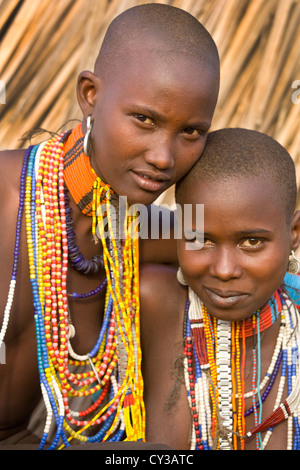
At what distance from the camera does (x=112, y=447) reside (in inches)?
77.8

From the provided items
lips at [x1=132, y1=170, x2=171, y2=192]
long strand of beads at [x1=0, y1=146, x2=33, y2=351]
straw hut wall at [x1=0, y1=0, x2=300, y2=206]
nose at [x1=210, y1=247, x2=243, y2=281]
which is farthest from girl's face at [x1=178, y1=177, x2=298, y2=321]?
straw hut wall at [x1=0, y1=0, x2=300, y2=206]

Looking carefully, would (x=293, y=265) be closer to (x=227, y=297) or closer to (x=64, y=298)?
(x=227, y=297)

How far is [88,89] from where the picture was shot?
220 cm

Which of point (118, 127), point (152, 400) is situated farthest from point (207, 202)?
point (152, 400)

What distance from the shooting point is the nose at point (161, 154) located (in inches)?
78.9

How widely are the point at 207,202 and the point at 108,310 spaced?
0.56 meters

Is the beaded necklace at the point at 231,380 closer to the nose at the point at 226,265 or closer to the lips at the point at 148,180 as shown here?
the nose at the point at 226,265

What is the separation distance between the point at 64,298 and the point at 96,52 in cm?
137

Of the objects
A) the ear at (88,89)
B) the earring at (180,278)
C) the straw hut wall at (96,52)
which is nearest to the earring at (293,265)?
the earring at (180,278)

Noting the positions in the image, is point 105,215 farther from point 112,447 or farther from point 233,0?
point 233,0

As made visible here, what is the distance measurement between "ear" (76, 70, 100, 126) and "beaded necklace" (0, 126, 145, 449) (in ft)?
0.37

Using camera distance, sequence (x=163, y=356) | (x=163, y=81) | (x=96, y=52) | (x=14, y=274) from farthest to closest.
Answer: (x=96, y=52)
(x=163, y=356)
(x=14, y=274)
(x=163, y=81)

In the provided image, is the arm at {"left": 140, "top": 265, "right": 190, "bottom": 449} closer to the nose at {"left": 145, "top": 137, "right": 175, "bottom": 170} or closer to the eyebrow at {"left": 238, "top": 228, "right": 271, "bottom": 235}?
the eyebrow at {"left": 238, "top": 228, "right": 271, "bottom": 235}

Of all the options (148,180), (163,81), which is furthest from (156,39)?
(148,180)
